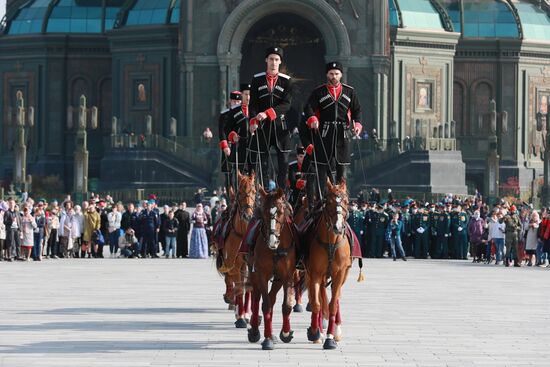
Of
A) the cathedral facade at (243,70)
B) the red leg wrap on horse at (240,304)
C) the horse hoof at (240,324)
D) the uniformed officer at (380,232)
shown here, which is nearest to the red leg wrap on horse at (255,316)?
the red leg wrap on horse at (240,304)

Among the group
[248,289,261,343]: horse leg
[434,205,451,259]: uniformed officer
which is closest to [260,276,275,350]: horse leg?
[248,289,261,343]: horse leg

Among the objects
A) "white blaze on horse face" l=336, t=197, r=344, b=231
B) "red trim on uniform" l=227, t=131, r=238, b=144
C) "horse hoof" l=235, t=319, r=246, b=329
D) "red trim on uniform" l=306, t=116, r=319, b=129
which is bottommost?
"horse hoof" l=235, t=319, r=246, b=329

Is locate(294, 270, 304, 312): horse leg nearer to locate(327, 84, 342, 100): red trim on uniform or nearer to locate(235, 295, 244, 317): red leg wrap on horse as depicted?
locate(235, 295, 244, 317): red leg wrap on horse

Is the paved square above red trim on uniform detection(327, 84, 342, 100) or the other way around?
the other way around

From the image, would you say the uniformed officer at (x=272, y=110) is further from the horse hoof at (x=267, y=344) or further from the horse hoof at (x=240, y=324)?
the horse hoof at (x=267, y=344)

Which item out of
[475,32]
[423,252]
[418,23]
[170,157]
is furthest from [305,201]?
[475,32]

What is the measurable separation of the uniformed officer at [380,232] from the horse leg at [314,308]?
29.2m

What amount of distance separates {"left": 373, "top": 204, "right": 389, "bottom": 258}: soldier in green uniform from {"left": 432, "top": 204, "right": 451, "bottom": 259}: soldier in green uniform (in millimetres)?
1764

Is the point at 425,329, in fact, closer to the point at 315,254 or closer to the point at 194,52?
the point at 315,254

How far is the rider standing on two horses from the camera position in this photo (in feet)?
86.2

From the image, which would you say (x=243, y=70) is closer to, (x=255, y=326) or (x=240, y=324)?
(x=240, y=324)

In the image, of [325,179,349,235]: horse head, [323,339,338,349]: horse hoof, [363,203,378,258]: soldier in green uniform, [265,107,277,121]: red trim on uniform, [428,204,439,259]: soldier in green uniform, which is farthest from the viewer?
Answer: [428,204,439,259]: soldier in green uniform

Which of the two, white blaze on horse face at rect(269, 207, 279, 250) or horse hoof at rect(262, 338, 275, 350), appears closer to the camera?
horse hoof at rect(262, 338, 275, 350)

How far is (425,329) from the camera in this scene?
2770 cm
